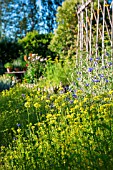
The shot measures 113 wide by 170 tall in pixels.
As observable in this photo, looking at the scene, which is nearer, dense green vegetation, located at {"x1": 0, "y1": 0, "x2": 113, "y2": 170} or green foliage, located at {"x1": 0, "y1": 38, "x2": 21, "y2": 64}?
dense green vegetation, located at {"x1": 0, "y1": 0, "x2": 113, "y2": 170}

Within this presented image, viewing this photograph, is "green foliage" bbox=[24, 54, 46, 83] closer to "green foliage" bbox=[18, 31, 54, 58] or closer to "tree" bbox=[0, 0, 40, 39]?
"green foliage" bbox=[18, 31, 54, 58]

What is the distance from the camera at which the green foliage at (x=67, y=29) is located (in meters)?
12.4

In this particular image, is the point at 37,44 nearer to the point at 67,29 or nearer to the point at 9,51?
the point at 9,51

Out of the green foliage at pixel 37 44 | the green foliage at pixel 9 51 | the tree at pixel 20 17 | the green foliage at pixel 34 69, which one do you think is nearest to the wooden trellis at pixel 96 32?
the green foliage at pixel 34 69

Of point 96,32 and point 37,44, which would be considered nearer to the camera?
point 96,32

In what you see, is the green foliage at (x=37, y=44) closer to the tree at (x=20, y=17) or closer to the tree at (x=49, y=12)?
the tree at (x=20, y=17)

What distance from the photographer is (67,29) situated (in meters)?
12.6

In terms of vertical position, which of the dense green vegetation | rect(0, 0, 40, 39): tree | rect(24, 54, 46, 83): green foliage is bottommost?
rect(24, 54, 46, 83): green foliage

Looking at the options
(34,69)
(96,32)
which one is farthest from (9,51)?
(96,32)

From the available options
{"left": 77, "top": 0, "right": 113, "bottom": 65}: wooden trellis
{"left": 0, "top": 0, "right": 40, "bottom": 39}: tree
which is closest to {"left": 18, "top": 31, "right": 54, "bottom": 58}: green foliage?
{"left": 77, "top": 0, "right": 113, "bottom": 65}: wooden trellis

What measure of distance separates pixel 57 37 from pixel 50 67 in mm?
3279

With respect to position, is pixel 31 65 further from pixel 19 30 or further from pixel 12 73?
pixel 19 30

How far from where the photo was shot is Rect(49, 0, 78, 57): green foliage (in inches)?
490

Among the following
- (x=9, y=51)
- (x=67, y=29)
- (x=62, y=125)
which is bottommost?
(x=9, y=51)
